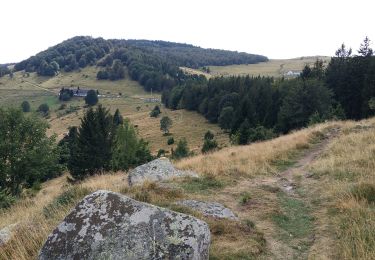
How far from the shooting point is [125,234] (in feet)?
20.3

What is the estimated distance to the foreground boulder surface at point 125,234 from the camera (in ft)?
19.7

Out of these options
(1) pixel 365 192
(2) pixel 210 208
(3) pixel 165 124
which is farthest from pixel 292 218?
(3) pixel 165 124

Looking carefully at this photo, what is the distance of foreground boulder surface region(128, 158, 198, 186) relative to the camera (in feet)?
43.9

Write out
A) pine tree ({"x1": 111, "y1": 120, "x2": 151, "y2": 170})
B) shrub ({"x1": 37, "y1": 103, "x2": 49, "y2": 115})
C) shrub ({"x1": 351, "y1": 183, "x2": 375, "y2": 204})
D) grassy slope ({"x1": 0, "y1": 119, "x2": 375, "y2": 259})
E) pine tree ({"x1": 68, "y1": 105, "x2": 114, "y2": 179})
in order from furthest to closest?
1. shrub ({"x1": 37, "y1": 103, "x2": 49, "y2": 115})
2. pine tree ({"x1": 111, "y1": 120, "x2": 151, "y2": 170})
3. pine tree ({"x1": 68, "y1": 105, "x2": 114, "y2": 179})
4. shrub ({"x1": 351, "y1": 183, "x2": 375, "y2": 204})
5. grassy slope ({"x1": 0, "y1": 119, "x2": 375, "y2": 259})

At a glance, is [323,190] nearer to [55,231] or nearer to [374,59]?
[55,231]

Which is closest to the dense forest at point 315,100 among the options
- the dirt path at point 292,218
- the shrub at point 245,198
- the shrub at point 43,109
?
the dirt path at point 292,218

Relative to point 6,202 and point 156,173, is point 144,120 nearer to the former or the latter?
point 6,202

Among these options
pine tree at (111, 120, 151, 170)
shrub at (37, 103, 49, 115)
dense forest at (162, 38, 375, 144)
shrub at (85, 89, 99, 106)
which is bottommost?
shrub at (37, 103, 49, 115)

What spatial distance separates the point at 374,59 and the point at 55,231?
64.7 m

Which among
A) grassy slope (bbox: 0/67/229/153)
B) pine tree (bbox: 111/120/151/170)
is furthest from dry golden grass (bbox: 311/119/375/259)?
pine tree (bbox: 111/120/151/170)

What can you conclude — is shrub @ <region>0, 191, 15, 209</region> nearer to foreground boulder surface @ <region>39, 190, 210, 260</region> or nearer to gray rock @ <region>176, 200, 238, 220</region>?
gray rock @ <region>176, 200, 238, 220</region>

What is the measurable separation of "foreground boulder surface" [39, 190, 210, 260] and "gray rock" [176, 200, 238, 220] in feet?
8.22

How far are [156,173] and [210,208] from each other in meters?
4.91

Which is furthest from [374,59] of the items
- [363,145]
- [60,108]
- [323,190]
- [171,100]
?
[60,108]
